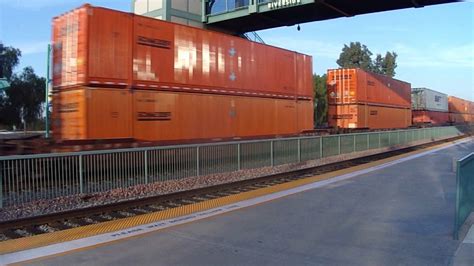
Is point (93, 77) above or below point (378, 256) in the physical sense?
above

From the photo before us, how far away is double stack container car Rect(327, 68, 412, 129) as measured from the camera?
25.7 meters

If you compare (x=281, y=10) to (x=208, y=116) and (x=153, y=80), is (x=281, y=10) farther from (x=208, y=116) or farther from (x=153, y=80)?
(x=153, y=80)

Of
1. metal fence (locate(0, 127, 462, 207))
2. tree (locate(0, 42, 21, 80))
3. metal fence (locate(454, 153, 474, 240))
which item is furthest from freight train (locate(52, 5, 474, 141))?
tree (locate(0, 42, 21, 80))

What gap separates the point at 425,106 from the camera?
1608 inches

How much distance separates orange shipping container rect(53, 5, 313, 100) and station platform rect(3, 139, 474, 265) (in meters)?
5.97

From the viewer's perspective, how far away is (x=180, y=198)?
30.8 ft

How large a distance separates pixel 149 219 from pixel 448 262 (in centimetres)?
454

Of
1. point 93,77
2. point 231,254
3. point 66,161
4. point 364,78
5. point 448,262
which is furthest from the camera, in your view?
point 364,78

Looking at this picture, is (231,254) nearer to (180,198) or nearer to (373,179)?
(180,198)

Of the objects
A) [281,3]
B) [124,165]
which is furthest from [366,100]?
[124,165]

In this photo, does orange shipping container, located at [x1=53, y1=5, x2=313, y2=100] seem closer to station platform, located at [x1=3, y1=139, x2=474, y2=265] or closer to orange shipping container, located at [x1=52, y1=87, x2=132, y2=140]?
orange shipping container, located at [x1=52, y1=87, x2=132, y2=140]

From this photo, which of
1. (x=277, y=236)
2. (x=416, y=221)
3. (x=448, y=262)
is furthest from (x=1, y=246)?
(x=416, y=221)

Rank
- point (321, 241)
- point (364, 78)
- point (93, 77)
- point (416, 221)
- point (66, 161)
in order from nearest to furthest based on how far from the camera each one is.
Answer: point (321, 241), point (416, 221), point (66, 161), point (93, 77), point (364, 78)

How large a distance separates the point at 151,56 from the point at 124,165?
437 centimetres
